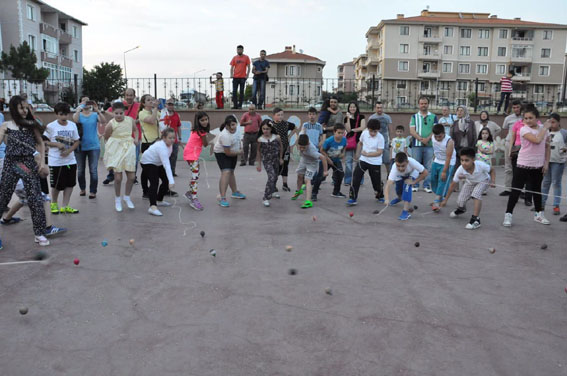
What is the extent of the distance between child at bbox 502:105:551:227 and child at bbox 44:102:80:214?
7151 millimetres

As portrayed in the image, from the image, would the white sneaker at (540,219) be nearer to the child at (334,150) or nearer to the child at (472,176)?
the child at (472,176)

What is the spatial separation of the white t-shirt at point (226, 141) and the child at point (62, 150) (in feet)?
7.98

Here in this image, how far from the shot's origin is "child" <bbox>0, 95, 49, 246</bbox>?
19.5 ft

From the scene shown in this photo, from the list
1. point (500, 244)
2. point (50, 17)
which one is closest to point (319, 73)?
point (50, 17)

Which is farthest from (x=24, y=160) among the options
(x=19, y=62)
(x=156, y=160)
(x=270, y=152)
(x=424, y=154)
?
(x=19, y=62)

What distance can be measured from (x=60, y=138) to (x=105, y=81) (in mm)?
45307

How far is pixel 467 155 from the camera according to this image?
777 centimetres

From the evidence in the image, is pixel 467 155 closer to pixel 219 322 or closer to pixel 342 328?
pixel 342 328

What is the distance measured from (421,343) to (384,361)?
1.41 ft

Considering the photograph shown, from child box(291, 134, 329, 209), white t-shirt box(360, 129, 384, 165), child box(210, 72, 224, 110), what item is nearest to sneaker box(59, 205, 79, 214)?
child box(291, 134, 329, 209)

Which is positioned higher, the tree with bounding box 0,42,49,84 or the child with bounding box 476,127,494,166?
the tree with bounding box 0,42,49,84

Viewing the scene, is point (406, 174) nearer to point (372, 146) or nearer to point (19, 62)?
point (372, 146)

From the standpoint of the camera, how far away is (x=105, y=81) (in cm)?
4909

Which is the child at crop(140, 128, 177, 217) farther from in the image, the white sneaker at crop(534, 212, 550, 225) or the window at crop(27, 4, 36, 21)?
the window at crop(27, 4, 36, 21)
